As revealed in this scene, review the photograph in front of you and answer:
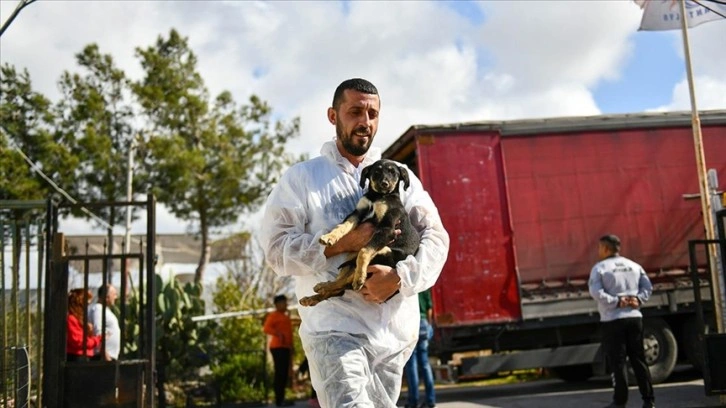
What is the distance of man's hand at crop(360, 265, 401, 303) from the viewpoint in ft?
8.92

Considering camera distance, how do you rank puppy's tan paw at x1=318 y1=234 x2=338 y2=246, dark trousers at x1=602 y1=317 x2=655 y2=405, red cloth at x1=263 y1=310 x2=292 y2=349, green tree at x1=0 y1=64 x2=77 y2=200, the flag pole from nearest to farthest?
puppy's tan paw at x1=318 y1=234 x2=338 y2=246 → dark trousers at x1=602 y1=317 x2=655 y2=405 → the flag pole → red cloth at x1=263 y1=310 x2=292 y2=349 → green tree at x1=0 y1=64 x2=77 y2=200

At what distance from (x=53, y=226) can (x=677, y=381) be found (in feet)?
28.9

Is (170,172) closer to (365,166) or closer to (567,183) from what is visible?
(567,183)

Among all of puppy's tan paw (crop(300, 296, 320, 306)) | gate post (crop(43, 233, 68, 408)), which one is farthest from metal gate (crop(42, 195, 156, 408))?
puppy's tan paw (crop(300, 296, 320, 306))

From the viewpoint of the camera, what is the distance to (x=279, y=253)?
9.27 ft

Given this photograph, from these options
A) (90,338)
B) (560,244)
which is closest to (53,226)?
(90,338)

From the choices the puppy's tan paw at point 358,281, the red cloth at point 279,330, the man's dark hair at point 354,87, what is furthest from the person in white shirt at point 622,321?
the puppy's tan paw at point 358,281

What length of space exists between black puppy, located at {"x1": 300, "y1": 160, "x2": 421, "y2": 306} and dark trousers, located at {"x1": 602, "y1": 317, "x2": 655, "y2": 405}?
5364mm

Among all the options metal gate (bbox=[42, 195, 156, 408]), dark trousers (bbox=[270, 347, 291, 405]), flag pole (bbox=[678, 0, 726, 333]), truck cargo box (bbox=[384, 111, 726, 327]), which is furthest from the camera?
dark trousers (bbox=[270, 347, 291, 405])

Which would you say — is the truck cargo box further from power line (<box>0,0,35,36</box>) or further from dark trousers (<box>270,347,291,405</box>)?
power line (<box>0,0,35,36</box>)

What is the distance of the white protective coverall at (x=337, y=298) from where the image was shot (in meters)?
2.70

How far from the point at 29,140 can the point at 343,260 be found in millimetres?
18556

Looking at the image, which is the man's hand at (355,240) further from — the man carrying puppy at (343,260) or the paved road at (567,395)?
the paved road at (567,395)

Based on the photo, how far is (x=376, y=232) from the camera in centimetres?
277
